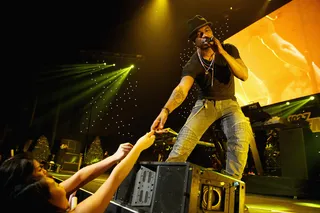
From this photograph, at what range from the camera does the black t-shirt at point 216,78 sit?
2102 mm

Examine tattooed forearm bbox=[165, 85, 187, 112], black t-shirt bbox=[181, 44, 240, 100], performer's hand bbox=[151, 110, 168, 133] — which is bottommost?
performer's hand bbox=[151, 110, 168, 133]

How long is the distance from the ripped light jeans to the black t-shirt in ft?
0.23

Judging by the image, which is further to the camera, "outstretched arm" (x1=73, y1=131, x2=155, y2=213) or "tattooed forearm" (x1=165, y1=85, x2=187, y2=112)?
"tattooed forearm" (x1=165, y1=85, x2=187, y2=112)

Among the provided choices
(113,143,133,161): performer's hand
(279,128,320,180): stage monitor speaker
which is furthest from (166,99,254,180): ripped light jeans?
(279,128,320,180): stage monitor speaker

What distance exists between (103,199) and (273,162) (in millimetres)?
4552

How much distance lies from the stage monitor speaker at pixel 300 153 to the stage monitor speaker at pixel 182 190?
2.85 m

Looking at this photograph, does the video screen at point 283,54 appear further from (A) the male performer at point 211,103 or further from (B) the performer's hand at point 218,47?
(B) the performer's hand at point 218,47

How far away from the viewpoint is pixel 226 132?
2.01 meters

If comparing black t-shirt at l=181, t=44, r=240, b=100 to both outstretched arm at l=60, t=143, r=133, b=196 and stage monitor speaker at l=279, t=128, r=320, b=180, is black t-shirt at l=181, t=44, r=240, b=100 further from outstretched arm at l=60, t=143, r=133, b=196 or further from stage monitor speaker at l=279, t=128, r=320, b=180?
stage monitor speaker at l=279, t=128, r=320, b=180

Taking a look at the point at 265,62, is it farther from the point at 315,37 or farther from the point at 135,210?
the point at 135,210

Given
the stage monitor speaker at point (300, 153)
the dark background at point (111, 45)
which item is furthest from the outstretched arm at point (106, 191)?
the dark background at point (111, 45)

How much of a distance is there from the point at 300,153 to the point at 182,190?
338 cm

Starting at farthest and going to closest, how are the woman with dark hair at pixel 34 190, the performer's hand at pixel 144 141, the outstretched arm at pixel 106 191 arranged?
the performer's hand at pixel 144 141 < the outstretched arm at pixel 106 191 < the woman with dark hair at pixel 34 190

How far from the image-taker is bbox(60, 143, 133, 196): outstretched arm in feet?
5.98
